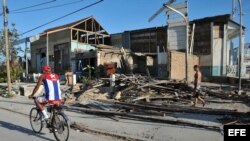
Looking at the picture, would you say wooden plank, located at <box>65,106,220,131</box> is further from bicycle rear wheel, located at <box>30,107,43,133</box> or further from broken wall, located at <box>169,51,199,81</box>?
broken wall, located at <box>169,51,199,81</box>

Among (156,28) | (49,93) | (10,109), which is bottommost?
(10,109)

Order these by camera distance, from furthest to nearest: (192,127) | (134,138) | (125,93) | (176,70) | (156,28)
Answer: (156,28) → (176,70) → (125,93) → (192,127) → (134,138)

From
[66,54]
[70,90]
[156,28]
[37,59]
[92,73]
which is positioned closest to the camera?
[70,90]

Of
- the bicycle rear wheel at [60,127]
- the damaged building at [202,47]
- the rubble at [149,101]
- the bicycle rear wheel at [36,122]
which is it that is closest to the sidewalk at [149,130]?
the rubble at [149,101]

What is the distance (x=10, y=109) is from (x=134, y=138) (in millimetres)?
9740

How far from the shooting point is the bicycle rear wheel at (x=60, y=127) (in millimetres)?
9219

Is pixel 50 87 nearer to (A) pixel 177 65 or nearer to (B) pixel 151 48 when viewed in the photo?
(A) pixel 177 65

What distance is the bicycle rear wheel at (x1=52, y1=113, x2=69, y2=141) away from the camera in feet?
30.2

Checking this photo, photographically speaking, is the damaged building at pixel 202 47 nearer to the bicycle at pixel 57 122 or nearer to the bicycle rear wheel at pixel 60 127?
the bicycle at pixel 57 122

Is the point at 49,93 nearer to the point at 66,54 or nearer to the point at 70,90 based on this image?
the point at 70,90

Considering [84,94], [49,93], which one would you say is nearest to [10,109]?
[84,94]

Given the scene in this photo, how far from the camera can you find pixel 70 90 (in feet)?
77.8

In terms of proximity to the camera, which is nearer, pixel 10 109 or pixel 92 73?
pixel 10 109

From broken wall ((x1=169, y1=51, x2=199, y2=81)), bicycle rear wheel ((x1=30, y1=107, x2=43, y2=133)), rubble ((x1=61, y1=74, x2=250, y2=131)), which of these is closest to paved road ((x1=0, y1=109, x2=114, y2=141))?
bicycle rear wheel ((x1=30, y1=107, x2=43, y2=133))
